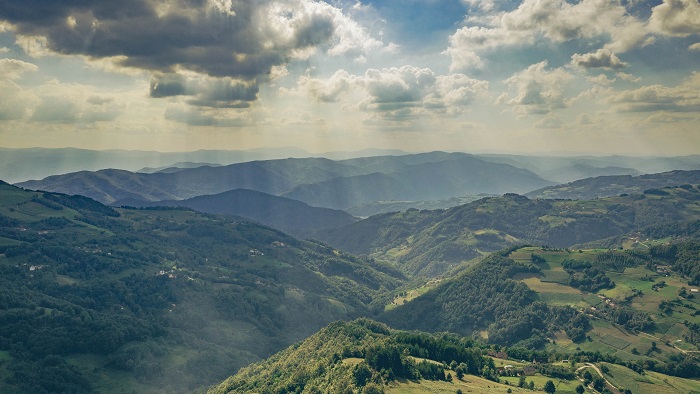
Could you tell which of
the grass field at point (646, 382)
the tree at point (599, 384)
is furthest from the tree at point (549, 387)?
the grass field at point (646, 382)

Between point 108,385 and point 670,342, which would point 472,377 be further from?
point 108,385

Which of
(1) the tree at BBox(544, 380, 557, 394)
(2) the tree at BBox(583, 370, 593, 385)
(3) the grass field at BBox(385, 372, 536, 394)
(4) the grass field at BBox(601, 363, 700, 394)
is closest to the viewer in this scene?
(3) the grass field at BBox(385, 372, 536, 394)

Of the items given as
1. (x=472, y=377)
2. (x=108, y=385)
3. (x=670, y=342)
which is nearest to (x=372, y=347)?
(x=472, y=377)

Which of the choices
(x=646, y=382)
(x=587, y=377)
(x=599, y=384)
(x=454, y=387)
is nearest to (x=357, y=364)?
(x=454, y=387)

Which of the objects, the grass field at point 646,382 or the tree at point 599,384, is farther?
the grass field at point 646,382

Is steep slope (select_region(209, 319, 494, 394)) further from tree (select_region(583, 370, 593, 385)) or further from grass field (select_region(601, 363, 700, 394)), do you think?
grass field (select_region(601, 363, 700, 394))

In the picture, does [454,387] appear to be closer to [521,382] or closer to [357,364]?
[357,364]

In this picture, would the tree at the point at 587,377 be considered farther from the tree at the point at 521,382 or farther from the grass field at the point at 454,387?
the grass field at the point at 454,387

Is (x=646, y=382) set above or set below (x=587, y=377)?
below

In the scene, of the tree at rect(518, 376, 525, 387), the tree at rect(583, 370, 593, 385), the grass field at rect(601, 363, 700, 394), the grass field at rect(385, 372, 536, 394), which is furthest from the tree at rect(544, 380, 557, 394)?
the grass field at rect(601, 363, 700, 394)

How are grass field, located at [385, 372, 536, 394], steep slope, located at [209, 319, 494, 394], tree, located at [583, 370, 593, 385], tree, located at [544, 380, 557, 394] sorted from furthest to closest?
tree, located at [583, 370, 593, 385], tree, located at [544, 380, 557, 394], steep slope, located at [209, 319, 494, 394], grass field, located at [385, 372, 536, 394]

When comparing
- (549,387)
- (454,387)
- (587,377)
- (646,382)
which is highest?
(454,387)
